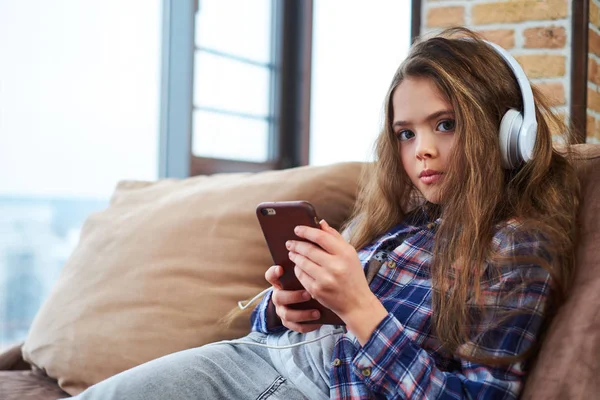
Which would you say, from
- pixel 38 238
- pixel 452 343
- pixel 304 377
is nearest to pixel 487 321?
pixel 452 343

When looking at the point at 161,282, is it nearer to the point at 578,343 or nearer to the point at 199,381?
the point at 199,381

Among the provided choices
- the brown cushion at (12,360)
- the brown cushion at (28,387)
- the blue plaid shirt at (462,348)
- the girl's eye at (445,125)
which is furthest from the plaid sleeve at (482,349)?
the brown cushion at (12,360)

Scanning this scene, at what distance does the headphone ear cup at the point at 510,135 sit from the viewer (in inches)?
38.5

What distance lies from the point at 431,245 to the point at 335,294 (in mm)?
246

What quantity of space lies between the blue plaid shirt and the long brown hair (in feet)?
0.07

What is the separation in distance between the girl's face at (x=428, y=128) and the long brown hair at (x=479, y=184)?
13 mm

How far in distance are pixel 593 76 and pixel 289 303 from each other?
110 cm

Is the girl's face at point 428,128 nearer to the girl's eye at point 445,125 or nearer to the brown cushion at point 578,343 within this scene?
the girl's eye at point 445,125

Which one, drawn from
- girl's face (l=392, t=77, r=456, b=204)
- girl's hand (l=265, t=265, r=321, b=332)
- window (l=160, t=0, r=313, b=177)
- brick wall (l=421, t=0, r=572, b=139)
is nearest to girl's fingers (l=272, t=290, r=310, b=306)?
girl's hand (l=265, t=265, r=321, b=332)

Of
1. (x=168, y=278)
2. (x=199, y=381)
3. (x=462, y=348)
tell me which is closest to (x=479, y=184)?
(x=462, y=348)

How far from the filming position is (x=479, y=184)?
99 cm

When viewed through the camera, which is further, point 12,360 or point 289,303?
point 12,360

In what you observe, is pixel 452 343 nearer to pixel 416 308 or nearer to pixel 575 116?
pixel 416 308

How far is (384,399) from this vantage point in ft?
2.95
